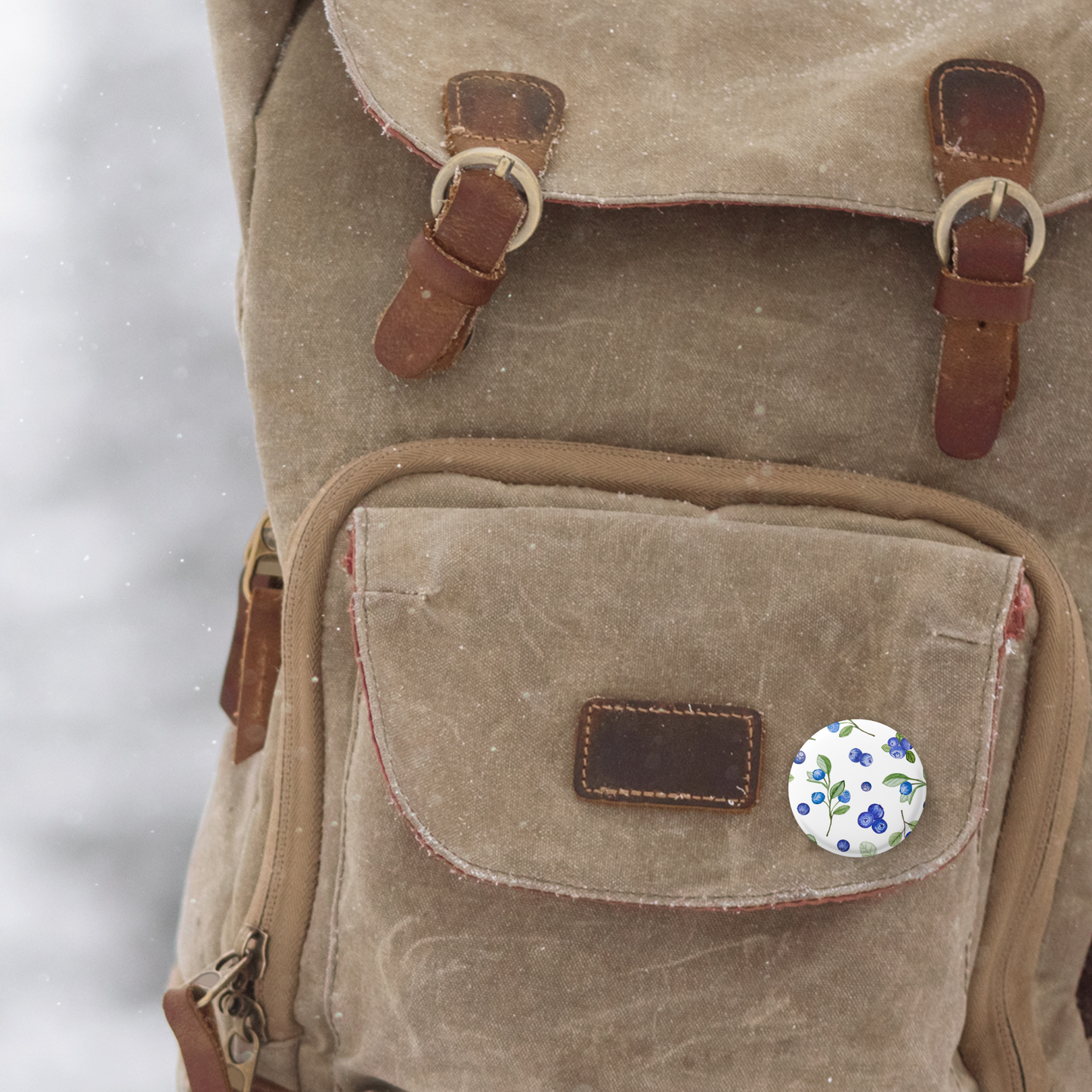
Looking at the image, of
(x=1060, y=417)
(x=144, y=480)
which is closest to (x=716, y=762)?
(x=1060, y=417)

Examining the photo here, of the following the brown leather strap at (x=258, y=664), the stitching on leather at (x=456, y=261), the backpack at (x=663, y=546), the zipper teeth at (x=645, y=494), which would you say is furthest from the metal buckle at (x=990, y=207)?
the brown leather strap at (x=258, y=664)

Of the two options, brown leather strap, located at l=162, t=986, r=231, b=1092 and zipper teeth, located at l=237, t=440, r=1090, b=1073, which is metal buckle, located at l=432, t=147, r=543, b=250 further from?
brown leather strap, located at l=162, t=986, r=231, b=1092

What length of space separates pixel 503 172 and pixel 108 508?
0.75 meters

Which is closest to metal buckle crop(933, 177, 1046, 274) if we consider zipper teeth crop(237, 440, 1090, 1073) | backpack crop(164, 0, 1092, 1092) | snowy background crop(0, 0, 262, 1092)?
backpack crop(164, 0, 1092, 1092)

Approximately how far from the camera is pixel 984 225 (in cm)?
64

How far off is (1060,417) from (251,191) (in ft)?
1.97

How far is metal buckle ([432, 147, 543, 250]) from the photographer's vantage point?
24.9 inches

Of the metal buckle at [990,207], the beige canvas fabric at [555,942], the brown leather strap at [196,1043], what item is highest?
the metal buckle at [990,207]

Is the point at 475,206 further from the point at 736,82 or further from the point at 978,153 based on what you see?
the point at 978,153

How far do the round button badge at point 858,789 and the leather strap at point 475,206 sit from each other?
0.36m

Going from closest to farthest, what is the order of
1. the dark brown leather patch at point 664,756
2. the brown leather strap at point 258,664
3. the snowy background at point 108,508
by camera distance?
the dark brown leather patch at point 664,756
the brown leather strap at point 258,664
the snowy background at point 108,508

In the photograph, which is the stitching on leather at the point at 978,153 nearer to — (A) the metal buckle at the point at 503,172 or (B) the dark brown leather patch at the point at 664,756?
(A) the metal buckle at the point at 503,172

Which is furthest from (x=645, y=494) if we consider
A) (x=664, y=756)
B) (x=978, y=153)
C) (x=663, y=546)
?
(x=978, y=153)

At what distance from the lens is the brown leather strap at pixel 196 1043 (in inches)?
26.9
